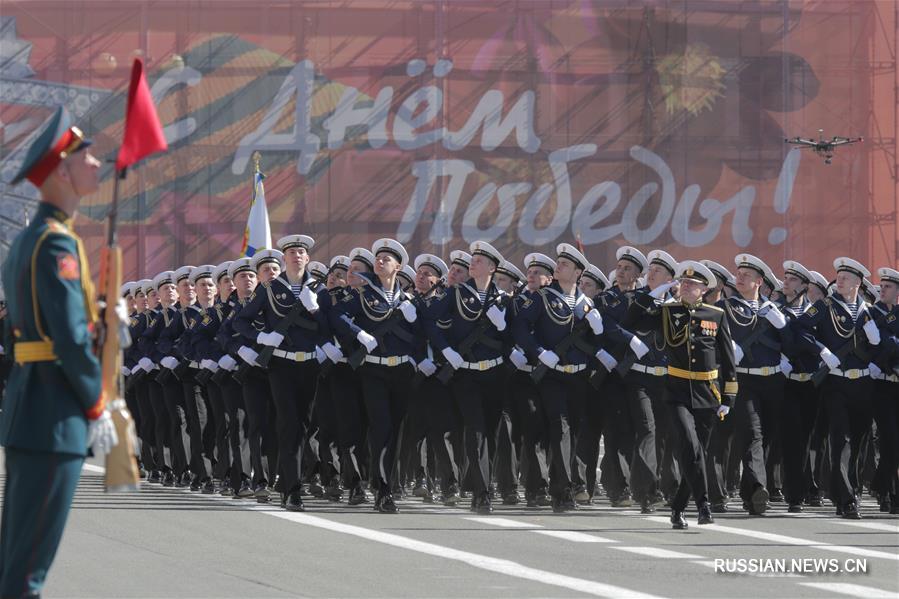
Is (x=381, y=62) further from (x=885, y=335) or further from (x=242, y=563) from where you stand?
(x=242, y=563)

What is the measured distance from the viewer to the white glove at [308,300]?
15.2 metres

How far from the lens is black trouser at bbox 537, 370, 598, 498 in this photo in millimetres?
15070

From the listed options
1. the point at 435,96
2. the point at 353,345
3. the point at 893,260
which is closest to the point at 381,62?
the point at 435,96

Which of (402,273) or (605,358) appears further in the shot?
(402,273)

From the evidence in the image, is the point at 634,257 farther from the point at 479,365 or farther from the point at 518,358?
the point at 479,365

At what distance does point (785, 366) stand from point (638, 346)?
1225 millimetres

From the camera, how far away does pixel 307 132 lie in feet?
156

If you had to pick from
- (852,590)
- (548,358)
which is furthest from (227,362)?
(852,590)

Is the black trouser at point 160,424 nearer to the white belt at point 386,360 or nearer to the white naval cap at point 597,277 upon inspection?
the white belt at point 386,360

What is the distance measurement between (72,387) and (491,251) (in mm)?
8737

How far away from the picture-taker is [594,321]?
51.1 ft

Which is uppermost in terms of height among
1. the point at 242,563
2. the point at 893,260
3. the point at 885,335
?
the point at 893,260

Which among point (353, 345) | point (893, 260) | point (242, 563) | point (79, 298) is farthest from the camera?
point (893, 260)

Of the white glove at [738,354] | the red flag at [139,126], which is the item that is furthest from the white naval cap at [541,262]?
the red flag at [139,126]
